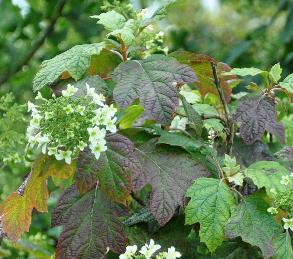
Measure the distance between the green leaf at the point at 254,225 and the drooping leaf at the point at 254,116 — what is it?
128mm

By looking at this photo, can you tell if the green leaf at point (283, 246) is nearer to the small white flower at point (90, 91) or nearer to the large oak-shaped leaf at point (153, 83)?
the large oak-shaped leaf at point (153, 83)

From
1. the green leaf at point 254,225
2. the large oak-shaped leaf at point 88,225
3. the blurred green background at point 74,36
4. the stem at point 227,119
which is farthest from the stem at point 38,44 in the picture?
the green leaf at point 254,225

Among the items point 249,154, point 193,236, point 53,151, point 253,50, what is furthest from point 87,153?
point 253,50

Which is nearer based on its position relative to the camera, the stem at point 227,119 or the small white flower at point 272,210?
the small white flower at point 272,210

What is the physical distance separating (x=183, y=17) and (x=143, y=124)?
4.83 meters

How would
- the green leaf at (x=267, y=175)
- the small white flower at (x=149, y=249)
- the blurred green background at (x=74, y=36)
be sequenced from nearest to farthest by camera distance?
the small white flower at (x=149, y=249) → the green leaf at (x=267, y=175) → the blurred green background at (x=74, y=36)

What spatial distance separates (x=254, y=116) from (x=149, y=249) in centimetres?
35

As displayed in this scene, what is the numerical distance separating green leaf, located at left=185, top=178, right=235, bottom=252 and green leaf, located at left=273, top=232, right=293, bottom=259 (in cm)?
11

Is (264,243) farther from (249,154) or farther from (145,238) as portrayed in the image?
(249,154)

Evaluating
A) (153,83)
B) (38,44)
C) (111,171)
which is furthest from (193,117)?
(38,44)

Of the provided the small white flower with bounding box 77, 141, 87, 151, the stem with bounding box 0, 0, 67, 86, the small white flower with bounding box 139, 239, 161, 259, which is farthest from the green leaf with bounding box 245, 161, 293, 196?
the stem with bounding box 0, 0, 67, 86

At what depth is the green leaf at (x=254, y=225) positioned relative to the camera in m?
1.33

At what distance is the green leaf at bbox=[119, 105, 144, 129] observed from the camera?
1.52 m

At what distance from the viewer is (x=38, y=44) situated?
3.36 metres
